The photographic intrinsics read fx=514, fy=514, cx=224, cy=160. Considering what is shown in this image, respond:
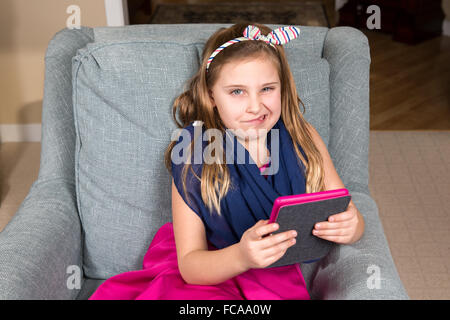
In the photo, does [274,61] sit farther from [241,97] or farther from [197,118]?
[197,118]

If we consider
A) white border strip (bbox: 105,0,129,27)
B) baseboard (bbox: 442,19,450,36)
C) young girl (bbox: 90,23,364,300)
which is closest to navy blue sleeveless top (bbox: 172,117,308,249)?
young girl (bbox: 90,23,364,300)

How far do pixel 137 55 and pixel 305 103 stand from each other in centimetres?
44

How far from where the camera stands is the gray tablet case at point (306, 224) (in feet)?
3.03

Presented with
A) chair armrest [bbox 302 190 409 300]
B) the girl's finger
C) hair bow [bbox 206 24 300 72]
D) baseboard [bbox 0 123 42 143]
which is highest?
hair bow [bbox 206 24 300 72]

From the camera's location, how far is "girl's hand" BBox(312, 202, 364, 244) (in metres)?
1.01

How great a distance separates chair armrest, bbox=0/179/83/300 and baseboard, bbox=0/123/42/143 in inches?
57.6

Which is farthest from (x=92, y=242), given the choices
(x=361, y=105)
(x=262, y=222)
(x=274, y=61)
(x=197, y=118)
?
(x=361, y=105)

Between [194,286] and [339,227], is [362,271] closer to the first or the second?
[339,227]

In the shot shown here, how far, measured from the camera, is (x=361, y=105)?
4.39 feet

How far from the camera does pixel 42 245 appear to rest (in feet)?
3.73

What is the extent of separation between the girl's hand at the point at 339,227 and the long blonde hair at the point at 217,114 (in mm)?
160

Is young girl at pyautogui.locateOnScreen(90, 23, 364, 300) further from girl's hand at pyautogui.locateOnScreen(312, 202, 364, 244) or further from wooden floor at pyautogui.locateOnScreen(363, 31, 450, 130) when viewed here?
wooden floor at pyautogui.locateOnScreen(363, 31, 450, 130)

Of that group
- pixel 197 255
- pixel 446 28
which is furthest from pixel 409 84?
pixel 197 255

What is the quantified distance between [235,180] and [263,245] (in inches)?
9.4
